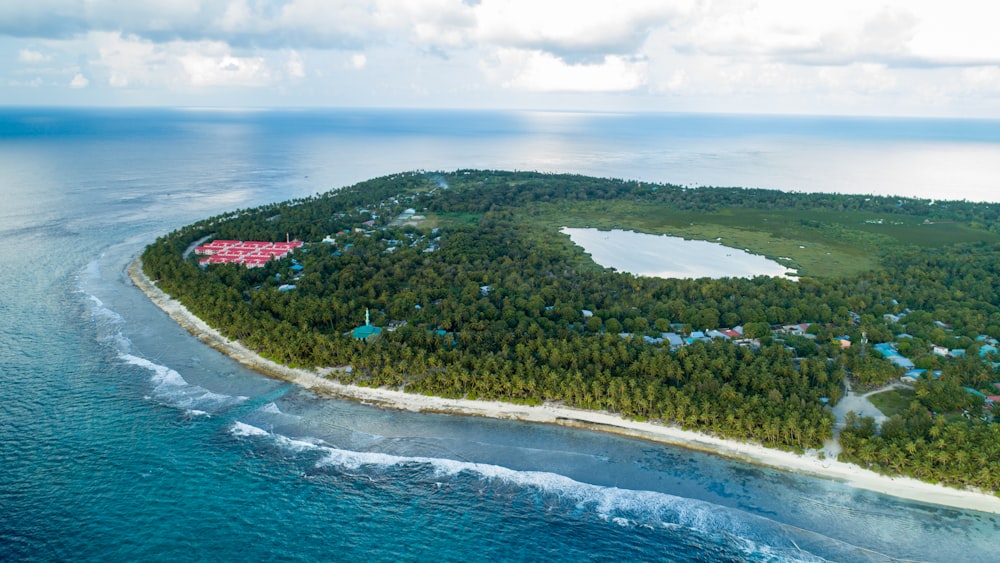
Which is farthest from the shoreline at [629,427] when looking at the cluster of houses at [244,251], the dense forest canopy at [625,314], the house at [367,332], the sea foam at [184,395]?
the cluster of houses at [244,251]

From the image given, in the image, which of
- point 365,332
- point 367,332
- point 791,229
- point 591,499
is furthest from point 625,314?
point 791,229

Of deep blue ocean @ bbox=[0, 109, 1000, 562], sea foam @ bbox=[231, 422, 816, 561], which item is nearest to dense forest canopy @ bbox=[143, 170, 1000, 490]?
deep blue ocean @ bbox=[0, 109, 1000, 562]

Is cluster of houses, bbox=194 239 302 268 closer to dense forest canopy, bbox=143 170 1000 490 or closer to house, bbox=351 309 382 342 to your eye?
dense forest canopy, bbox=143 170 1000 490

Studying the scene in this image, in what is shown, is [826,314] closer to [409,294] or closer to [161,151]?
[409,294]

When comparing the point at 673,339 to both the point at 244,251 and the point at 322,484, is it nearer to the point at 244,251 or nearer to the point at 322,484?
the point at 322,484

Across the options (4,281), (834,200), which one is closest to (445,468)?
(4,281)

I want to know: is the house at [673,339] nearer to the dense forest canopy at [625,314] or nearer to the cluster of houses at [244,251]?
the dense forest canopy at [625,314]
